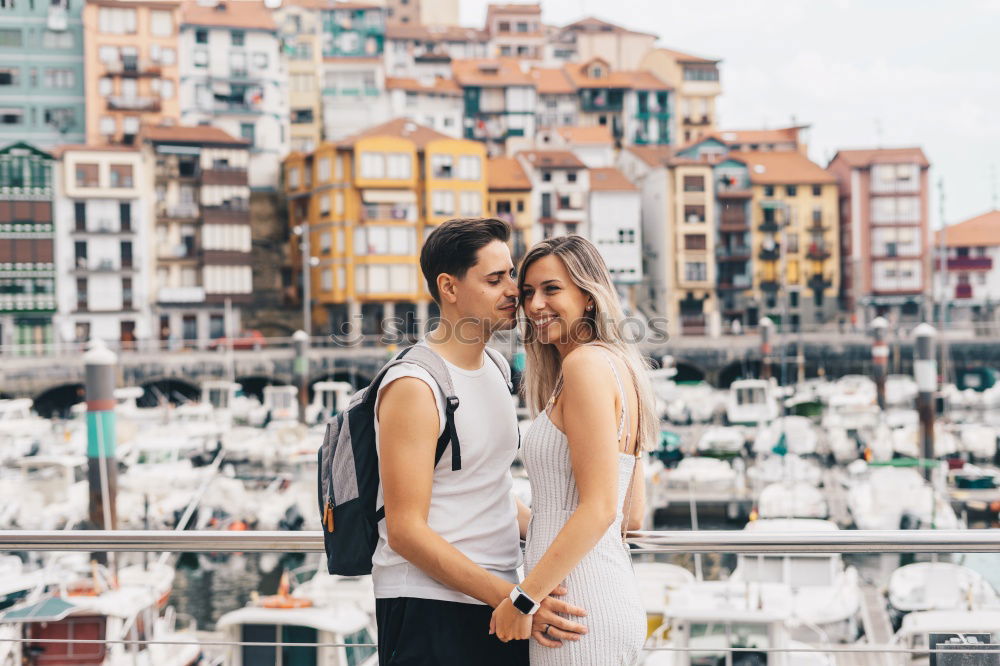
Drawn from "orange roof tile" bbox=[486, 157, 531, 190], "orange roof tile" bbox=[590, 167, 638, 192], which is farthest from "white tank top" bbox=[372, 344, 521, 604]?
"orange roof tile" bbox=[590, 167, 638, 192]

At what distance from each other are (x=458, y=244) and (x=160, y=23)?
62.3m

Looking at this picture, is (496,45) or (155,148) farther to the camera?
(496,45)

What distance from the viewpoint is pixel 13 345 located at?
50156 millimetres

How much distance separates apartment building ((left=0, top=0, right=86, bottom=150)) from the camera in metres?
57.6

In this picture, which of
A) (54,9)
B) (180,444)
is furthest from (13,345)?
(180,444)

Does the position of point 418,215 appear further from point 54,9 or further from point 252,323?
point 54,9

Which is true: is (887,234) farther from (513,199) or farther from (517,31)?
(517,31)

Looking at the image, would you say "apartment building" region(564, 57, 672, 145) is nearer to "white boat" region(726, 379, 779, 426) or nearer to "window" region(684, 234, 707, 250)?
"window" region(684, 234, 707, 250)

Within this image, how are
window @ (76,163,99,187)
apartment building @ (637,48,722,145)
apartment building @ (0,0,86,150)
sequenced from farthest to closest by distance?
apartment building @ (637,48,722,145)
apartment building @ (0,0,86,150)
window @ (76,163,99,187)

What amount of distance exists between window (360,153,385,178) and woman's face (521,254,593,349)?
5116 centimetres

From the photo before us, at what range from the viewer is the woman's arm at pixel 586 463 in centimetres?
238

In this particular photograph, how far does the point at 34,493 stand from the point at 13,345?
103 feet

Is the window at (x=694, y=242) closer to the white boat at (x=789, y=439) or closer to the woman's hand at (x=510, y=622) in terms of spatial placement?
the white boat at (x=789, y=439)

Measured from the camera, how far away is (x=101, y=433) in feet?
45.3
